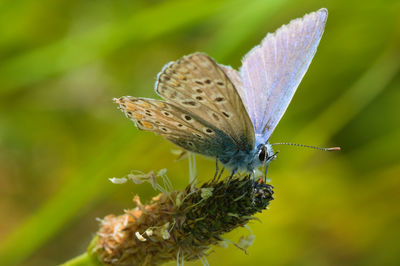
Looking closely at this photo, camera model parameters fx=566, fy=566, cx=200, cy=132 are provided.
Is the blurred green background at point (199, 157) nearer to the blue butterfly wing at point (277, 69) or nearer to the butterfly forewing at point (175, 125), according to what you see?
the blue butterfly wing at point (277, 69)

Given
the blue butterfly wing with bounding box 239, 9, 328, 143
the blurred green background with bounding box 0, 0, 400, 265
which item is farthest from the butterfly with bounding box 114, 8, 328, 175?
the blurred green background with bounding box 0, 0, 400, 265

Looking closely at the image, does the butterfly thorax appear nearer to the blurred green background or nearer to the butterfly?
the butterfly

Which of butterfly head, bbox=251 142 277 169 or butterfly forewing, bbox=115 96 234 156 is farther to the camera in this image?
butterfly head, bbox=251 142 277 169

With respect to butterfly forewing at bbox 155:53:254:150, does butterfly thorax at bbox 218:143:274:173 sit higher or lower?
lower

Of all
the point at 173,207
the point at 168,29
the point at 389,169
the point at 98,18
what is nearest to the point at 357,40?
the point at 389,169

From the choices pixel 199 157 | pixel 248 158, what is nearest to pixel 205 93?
pixel 248 158

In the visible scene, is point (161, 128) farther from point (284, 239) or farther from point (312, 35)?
point (284, 239)

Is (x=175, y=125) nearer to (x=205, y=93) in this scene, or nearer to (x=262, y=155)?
(x=205, y=93)

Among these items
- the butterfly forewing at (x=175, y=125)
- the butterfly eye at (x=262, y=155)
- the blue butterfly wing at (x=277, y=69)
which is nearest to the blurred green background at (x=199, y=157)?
the blue butterfly wing at (x=277, y=69)
